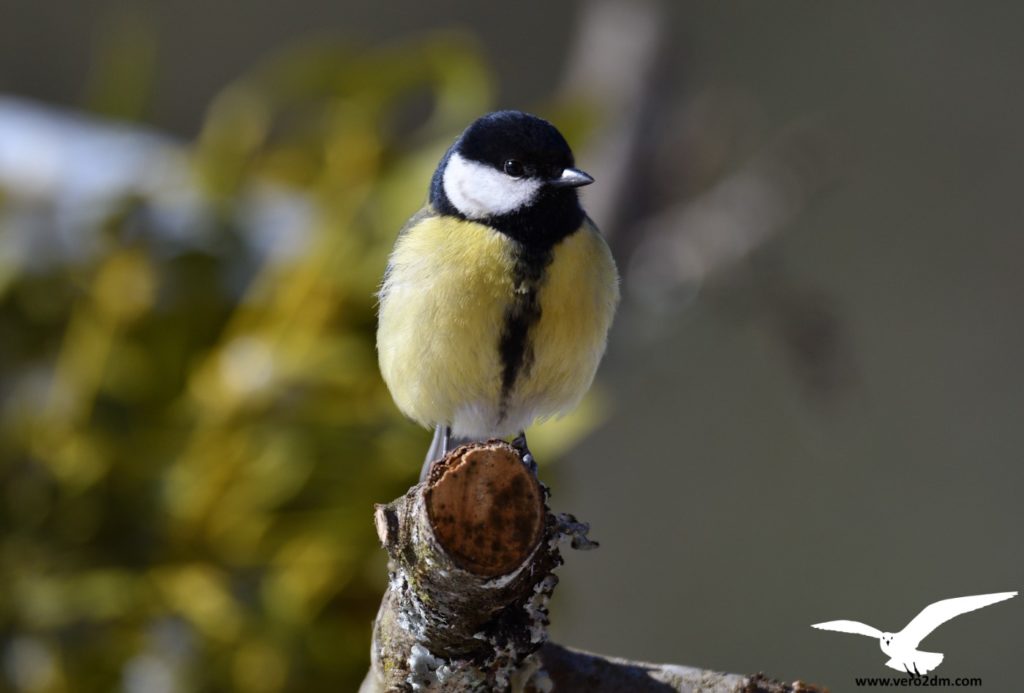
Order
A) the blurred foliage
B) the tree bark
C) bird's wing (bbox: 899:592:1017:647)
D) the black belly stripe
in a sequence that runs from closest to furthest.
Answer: the tree bark, bird's wing (bbox: 899:592:1017:647), the black belly stripe, the blurred foliage

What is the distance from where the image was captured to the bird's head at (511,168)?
839mm

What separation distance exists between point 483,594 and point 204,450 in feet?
2.62

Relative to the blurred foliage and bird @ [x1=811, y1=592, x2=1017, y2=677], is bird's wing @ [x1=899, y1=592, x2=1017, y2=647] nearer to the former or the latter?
bird @ [x1=811, y1=592, x2=1017, y2=677]

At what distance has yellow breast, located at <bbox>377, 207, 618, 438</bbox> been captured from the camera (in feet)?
2.75

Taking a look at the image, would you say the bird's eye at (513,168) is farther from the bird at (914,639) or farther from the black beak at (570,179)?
the bird at (914,639)

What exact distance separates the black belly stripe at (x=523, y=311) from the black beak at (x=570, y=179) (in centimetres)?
5

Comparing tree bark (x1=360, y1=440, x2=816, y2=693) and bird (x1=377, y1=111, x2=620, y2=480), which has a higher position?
bird (x1=377, y1=111, x2=620, y2=480)

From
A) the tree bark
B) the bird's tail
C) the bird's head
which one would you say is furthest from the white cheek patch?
the bird's tail

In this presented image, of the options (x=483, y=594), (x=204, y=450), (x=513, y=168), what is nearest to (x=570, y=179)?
(x=513, y=168)

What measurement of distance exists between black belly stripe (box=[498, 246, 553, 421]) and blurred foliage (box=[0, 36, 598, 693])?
517mm

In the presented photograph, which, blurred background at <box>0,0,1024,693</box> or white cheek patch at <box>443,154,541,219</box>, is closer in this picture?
white cheek patch at <box>443,154,541,219</box>

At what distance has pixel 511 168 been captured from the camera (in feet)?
2.80

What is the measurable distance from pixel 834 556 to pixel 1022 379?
0.50m

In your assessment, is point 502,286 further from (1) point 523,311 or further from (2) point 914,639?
(2) point 914,639
